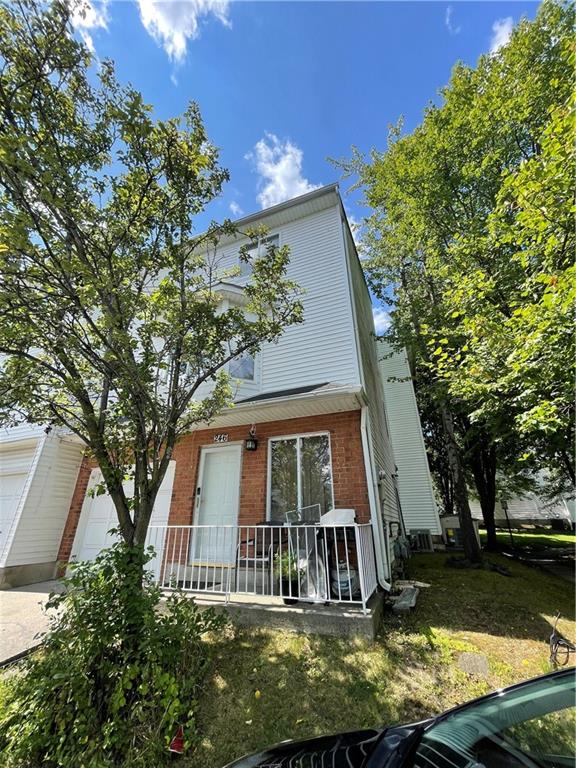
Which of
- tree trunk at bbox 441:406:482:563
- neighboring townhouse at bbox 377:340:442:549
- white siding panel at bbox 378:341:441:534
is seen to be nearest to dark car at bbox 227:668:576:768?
tree trunk at bbox 441:406:482:563

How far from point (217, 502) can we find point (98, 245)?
5.38 m

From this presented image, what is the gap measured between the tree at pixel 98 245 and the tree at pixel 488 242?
3.91m

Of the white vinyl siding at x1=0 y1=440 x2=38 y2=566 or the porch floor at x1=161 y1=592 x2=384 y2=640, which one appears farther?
the white vinyl siding at x1=0 y1=440 x2=38 y2=566

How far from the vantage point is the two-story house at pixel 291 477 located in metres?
5.31

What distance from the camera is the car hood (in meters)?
1.68

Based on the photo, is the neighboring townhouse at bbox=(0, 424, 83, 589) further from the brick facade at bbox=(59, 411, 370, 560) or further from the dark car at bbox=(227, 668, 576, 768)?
the dark car at bbox=(227, 668, 576, 768)

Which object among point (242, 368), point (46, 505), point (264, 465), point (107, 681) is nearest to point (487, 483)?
point (264, 465)

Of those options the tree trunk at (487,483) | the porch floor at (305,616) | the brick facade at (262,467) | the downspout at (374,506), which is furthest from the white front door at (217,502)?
the tree trunk at (487,483)

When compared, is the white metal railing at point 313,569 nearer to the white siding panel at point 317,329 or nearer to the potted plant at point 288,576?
the potted plant at point 288,576

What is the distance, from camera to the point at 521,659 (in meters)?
3.82

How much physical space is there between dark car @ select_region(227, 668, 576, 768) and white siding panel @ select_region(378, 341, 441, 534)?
35.7 ft

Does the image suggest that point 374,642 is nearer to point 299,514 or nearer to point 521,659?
Answer: point 521,659

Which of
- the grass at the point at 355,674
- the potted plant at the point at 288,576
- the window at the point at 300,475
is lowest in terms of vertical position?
the grass at the point at 355,674

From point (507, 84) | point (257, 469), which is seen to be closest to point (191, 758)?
point (257, 469)
